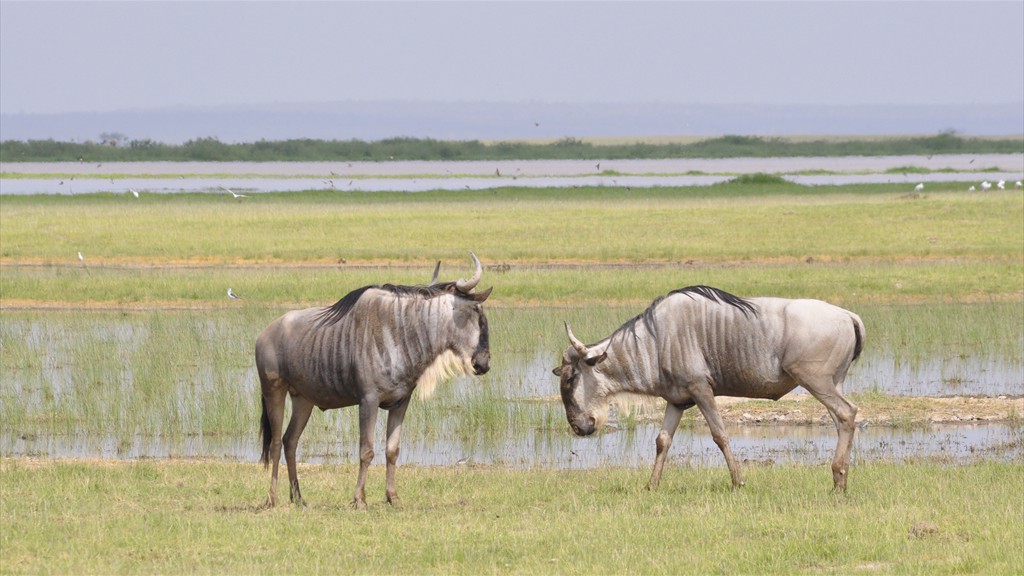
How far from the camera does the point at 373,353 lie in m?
9.62

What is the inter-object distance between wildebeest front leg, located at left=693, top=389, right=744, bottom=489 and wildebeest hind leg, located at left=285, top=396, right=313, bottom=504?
10.0 ft

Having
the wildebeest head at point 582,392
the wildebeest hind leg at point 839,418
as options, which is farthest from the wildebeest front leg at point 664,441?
the wildebeest hind leg at point 839,418

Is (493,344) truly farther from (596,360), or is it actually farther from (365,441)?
(365,441)

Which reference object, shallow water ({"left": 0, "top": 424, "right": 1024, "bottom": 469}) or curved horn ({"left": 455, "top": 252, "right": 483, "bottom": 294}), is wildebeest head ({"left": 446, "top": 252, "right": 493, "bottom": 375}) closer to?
curved horn ({"left": 455, "top": 252, "right": 483, "bottom": 294})

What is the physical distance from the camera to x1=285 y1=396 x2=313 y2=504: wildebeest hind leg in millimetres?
9852

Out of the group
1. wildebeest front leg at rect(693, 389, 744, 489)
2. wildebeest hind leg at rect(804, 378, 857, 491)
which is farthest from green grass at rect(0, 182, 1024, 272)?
wildebeest hind leg at rect(804, 378, 857, 491)

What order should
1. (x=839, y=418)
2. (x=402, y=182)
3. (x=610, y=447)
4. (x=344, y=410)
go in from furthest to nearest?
(x=402, y=182) < (x=344, y=410) < (x=610, y=447) < (x=839, y=418)

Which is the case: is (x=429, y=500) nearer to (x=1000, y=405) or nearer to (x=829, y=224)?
(x=1000, y=405)

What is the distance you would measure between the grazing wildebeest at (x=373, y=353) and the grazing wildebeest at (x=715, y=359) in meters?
0.93

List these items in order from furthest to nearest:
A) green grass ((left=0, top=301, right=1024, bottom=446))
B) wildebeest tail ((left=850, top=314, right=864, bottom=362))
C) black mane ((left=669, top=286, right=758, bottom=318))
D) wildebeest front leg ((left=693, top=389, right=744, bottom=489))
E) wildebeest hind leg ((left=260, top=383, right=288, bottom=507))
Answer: green grass ((left=0, top=301, right=1024, bottom=446)) → black mane ((left=669, top=286, right=758, bottom=318)) → wildebeest tail ((left=850, top=314, right=864, bottom=362)) → wildebeest front leg ((left=693, top=389, right=744, bottom=489)) → wildebeest hind leg ((left=260, top=383, right=288, bottom=507))

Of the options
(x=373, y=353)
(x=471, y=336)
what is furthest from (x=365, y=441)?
(x=471, y=336)

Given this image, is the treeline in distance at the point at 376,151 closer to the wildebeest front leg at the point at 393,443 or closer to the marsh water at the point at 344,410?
the marsh water at the point at 344,410

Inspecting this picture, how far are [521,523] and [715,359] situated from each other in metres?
2.41

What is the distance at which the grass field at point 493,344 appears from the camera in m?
8.25
